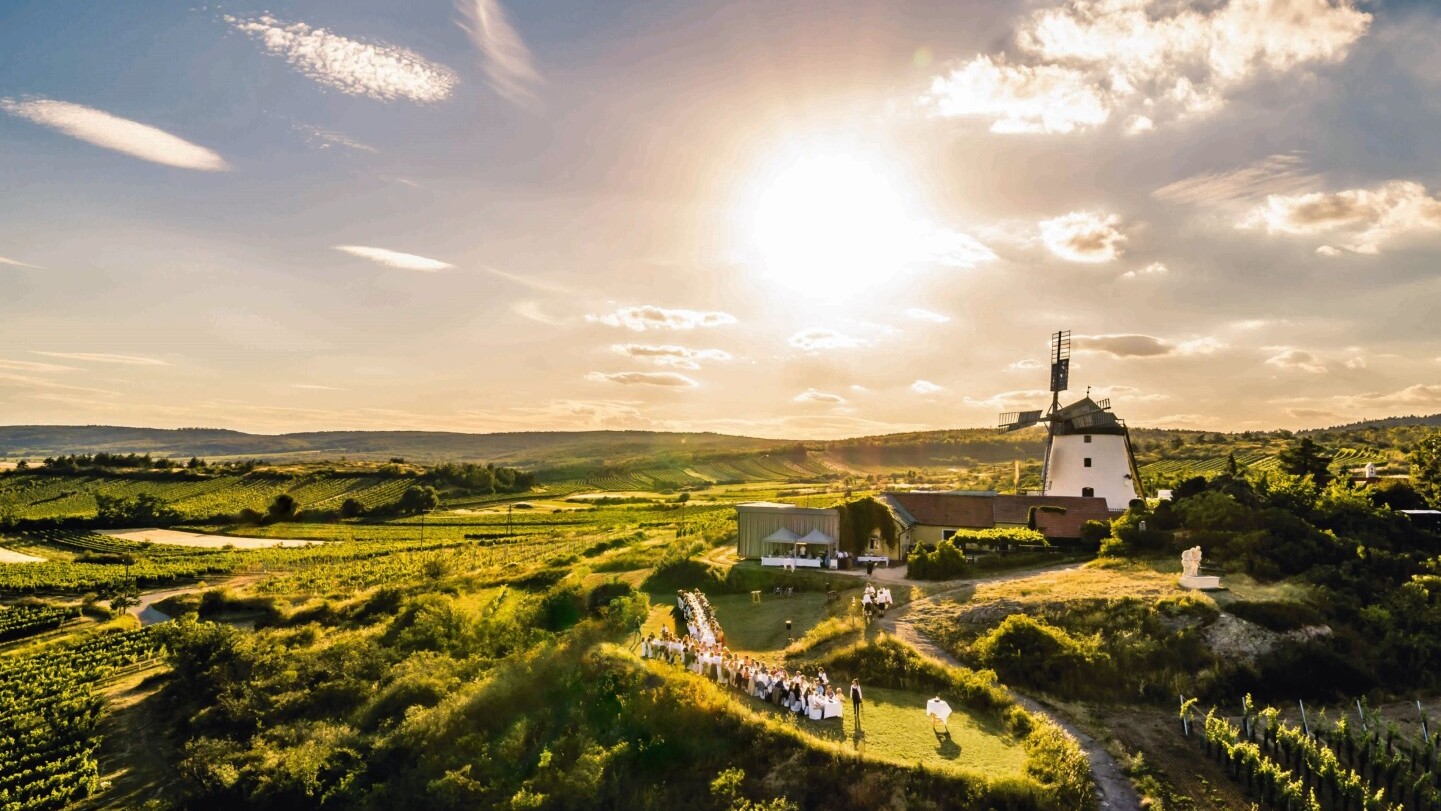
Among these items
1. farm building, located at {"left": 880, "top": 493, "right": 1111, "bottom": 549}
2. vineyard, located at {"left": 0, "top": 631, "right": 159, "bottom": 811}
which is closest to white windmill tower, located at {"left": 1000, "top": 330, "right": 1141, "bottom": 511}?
farm building, located at {"left": 880, "top": 493, "right": 1111, "bottom": 549}

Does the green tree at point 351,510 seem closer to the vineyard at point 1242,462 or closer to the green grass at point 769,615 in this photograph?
the green grass at point 769,615

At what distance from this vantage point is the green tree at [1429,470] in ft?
144

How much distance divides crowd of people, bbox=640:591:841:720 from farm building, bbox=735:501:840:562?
13678 mm

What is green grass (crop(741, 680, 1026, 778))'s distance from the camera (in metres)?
21.1

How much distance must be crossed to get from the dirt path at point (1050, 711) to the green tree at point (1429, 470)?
73.3ft

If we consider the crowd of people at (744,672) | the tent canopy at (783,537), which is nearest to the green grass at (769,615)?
the crowd of people at (744,672)

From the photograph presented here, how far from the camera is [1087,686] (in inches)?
1058

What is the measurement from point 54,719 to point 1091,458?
6372 centimetres

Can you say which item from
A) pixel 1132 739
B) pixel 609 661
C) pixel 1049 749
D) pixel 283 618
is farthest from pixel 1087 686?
pixel 283 618

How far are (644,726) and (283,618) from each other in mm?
38243

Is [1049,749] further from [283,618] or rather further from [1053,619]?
[283,618]

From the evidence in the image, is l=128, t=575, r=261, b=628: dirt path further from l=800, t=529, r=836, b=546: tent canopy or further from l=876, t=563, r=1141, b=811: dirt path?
l=876, t=563, r=1141, b=811: dirt path

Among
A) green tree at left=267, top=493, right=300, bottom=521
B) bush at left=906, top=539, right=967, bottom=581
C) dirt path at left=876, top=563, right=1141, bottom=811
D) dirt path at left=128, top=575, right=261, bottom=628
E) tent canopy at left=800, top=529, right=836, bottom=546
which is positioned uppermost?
tent canopy at left=800, top=529, right=836, bottom=546

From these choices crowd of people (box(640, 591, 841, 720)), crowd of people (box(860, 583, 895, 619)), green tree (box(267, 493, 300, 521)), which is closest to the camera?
A: crowd of people (box(640, 591, 841, 720))
